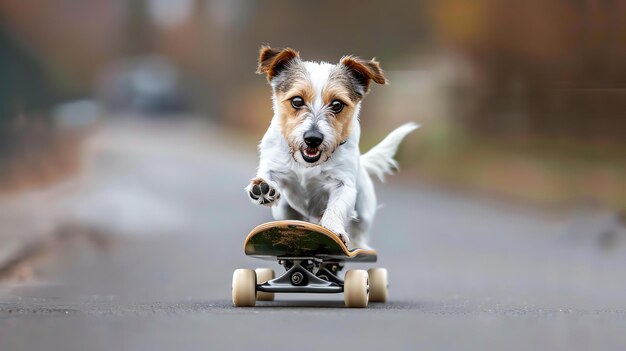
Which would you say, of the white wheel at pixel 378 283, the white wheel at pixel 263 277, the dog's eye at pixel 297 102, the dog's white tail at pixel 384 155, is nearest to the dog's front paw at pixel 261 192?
the dog's eye at pixel 297 102

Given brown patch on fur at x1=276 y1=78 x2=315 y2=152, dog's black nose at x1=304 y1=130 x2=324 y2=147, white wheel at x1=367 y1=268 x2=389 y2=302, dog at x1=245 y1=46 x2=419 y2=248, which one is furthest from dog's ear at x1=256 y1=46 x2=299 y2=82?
white wheel at x1=367 y1=268 x2=389 y2=302

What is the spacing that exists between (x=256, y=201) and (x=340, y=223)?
0.59 m

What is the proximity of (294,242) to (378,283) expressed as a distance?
115cm

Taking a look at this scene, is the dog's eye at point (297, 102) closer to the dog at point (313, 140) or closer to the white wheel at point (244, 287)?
the dog at point (313, 140)

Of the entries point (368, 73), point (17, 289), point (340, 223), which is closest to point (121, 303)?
point (17, 289)

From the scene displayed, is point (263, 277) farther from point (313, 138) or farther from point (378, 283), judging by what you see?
point (313, 138)

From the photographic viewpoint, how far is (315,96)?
7.41 metres

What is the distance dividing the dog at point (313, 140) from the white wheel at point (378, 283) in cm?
56

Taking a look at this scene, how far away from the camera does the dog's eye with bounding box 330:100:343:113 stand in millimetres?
7438

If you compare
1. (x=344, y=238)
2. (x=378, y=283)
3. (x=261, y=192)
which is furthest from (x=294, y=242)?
(x=378, y=283)

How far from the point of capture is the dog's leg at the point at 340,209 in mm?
7496

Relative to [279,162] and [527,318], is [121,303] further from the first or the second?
[527,318]

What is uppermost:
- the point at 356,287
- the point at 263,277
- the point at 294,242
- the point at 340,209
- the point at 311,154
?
the point at 311,154

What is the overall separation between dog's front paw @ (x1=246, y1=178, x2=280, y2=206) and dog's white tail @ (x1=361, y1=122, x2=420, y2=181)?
176cm
